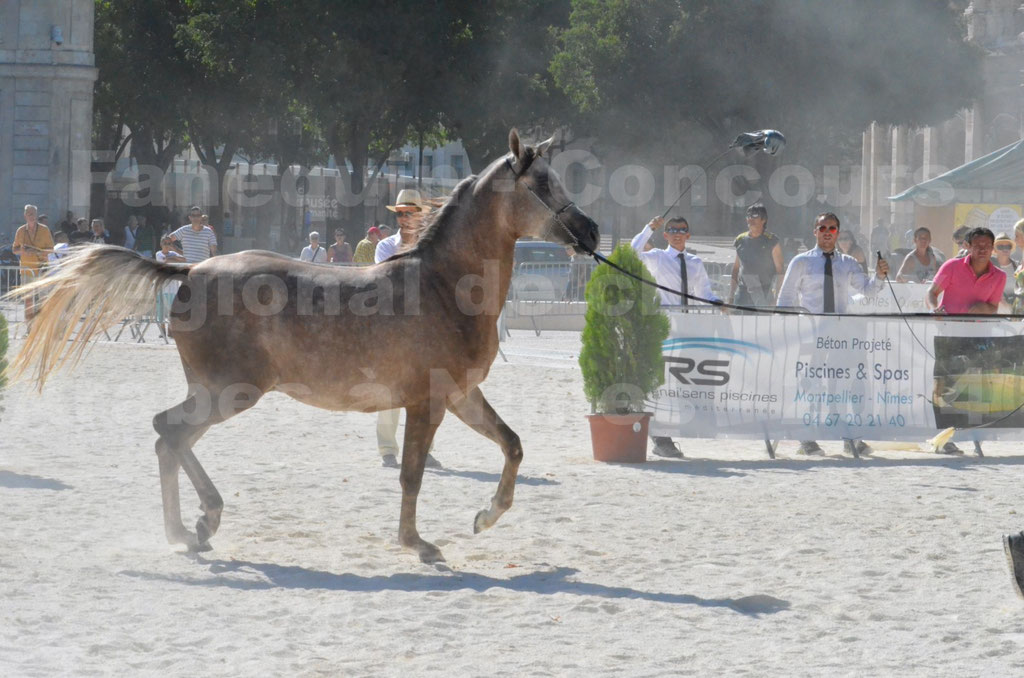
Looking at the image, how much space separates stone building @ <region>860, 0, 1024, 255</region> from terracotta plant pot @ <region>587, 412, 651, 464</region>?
4058 centimetres

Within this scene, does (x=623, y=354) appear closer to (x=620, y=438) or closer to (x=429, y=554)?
(x=620, y=438)

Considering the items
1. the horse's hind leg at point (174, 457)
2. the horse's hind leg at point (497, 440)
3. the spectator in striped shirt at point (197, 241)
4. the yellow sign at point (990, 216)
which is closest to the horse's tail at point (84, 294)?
the horse's hind leg at point (174, 457)

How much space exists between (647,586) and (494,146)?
138 ft

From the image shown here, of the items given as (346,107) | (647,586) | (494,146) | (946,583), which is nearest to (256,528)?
(647,586)

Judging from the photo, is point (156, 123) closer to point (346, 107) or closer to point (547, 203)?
point (346, 107)

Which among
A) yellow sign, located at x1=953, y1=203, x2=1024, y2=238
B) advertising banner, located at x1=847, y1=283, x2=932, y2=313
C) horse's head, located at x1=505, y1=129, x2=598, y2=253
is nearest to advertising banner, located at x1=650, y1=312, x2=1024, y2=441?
advertising banner, located at x1=847, y1=283, x2=932, y2=313

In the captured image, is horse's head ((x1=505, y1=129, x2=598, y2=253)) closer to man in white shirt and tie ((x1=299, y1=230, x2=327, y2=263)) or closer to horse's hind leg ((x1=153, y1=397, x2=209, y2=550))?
horse's hind leg ((x1=153, y1=397, x2=209, y2=550))

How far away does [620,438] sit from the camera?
36.6 ft

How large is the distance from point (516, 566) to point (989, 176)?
79.0 ft

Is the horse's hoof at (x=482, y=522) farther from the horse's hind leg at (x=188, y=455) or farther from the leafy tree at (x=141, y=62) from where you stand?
the leafy tree at (x=141, y=62)

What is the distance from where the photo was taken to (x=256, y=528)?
838 cm

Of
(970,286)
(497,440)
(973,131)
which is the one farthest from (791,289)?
(973,131)

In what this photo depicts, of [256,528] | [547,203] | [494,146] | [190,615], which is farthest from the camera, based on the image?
[494,146]

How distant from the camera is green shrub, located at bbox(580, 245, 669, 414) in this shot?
37.1 ft
